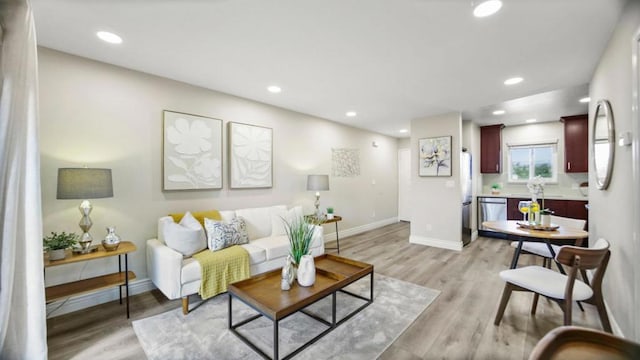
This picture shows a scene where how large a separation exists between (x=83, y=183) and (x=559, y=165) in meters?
7.76

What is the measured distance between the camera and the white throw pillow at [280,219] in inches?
144

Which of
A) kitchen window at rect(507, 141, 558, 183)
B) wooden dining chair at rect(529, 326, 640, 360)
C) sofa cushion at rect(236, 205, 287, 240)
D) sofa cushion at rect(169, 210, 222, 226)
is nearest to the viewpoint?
wooden dining chair at rect(529, 326, 640, 360)

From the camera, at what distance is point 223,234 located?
9.47ft

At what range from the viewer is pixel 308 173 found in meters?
4.81

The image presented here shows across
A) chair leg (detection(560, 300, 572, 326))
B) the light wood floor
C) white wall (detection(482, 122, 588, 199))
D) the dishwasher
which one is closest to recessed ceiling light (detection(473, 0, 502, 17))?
chair leg (detection(560, 300, 572, 326))

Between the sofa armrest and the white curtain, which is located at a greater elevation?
the white curtain

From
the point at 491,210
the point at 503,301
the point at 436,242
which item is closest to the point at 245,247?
the point at 503,301

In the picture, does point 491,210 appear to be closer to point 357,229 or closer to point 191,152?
point 357,229

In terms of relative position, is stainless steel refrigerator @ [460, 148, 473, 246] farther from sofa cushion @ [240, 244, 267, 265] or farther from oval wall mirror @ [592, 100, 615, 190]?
sofa cushion @ [240, 244, 267, 265]

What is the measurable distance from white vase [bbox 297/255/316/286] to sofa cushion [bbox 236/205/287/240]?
4.94 ft

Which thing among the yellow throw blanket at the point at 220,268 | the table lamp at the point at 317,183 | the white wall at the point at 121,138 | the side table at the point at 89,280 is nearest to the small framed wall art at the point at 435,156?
the table lamp at the point at 317,183

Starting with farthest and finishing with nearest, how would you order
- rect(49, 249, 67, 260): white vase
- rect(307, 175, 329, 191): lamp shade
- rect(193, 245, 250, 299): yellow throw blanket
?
rect(307, 175, 329, 191): lamp shade
rect(193, 245, 250, 299): yellow throw blanket
rect(49, 249, 67, 260): white vase

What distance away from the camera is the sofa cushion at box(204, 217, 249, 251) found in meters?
2.82

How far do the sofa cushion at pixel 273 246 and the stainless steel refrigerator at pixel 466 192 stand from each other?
332cm
